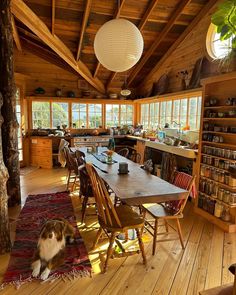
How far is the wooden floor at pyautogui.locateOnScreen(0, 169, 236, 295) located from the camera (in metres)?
1.98

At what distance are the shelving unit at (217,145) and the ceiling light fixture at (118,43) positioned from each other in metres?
1.37

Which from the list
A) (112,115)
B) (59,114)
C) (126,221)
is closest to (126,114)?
(112,115)

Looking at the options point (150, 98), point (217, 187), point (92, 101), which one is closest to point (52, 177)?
point (92, 101)

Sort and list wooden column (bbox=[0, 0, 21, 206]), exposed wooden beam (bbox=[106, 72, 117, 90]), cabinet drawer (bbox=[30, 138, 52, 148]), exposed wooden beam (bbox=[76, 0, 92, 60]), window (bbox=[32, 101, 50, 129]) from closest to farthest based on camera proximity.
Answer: wooden column (bbox=[0, 0, 21, 206]), exposed wooden beam (bbox=[76, 0, 92, 60]), cabinet drawer (bbox=[30, 138, 52, 148]), exposed wooden beam (bbox=[106, 72, 117, 90]), window (bbox=[32, 101, 50, 129])

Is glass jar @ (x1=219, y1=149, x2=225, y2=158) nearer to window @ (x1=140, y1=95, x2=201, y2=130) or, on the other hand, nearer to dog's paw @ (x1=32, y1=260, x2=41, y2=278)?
window @ (x1=140, y1=95, x2=201, y2=130)

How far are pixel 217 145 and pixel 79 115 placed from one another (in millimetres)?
4847

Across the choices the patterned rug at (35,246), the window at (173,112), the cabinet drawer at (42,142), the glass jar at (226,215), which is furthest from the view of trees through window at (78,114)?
the glass jar at (226,215)

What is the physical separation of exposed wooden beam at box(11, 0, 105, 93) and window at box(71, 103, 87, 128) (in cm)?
80

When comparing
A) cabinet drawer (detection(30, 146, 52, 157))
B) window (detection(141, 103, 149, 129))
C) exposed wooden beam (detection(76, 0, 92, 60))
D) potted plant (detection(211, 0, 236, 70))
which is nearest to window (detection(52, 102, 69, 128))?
cabinet drawer (detection(30, 146, 52, 157))

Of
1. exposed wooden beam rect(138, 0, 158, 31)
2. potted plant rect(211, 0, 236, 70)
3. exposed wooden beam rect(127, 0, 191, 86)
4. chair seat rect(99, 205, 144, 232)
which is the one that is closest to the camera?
potted plant rect(211, 0, 236, 70)

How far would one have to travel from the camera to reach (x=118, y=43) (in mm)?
2270

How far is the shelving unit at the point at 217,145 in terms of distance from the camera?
121 inches

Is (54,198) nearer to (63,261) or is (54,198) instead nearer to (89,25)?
(63,261)

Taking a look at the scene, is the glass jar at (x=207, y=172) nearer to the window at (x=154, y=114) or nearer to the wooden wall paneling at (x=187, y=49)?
the wooden wall paneling at (x=187, y=49)
